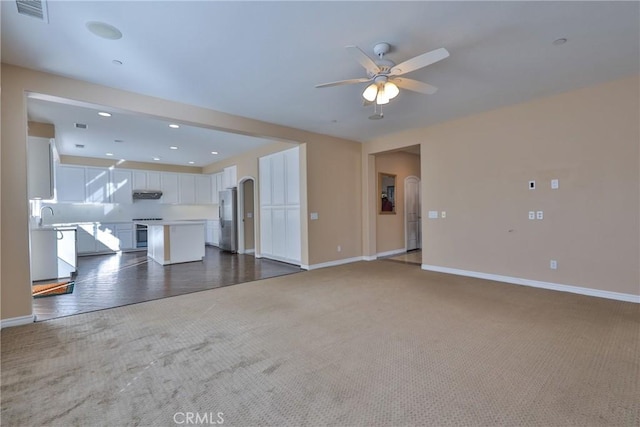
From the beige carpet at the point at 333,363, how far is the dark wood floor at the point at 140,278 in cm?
47

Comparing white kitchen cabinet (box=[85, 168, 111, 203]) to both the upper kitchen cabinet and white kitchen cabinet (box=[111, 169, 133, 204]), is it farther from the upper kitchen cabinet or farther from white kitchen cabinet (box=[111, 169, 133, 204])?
the upper kitchen cabinet

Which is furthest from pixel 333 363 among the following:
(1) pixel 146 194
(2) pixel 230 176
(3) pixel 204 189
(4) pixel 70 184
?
(3) pixel 204 189

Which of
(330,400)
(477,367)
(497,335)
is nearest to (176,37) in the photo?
(330,400)

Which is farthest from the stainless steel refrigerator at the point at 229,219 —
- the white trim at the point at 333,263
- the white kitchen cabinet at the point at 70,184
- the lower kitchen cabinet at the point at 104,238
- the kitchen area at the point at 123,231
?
the white kitchen cabinet at the point at 70,184

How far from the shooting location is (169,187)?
9.34 metres

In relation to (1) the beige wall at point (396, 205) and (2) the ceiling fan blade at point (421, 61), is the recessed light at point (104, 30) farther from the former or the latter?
(1) the beige wall at point (396, 205)

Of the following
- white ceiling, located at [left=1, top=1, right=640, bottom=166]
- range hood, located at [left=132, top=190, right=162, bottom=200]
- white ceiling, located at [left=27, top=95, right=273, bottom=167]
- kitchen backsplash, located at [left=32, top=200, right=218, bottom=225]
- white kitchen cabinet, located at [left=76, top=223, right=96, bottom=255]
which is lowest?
white kitchen cabinet, located at [left=76, top=223, right=96, bottom=255]

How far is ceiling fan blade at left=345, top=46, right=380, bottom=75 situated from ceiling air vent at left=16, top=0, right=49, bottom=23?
2.37 metres

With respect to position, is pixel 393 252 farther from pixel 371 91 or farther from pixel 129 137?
pixel 129 137

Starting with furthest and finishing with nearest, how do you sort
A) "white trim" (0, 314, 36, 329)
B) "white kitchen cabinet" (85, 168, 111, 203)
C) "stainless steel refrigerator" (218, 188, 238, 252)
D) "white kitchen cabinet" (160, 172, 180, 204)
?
"white kitchen cabinet" (160, 172, 180, 204) → "stainless steel refrigerator" (218, 188, 238, 252) → "white kitchen cabinet" (85, 168, 111, 203) → "white trim" (0, 314, 36, 329)

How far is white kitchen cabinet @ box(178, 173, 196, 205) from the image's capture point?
955 cm

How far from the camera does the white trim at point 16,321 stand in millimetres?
2963

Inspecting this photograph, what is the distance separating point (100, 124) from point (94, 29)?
344cm

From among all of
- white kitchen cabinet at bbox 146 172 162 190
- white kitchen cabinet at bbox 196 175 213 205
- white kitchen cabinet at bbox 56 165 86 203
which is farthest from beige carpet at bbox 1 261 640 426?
white kitchen cabinet at bbox 196 175 213 205
